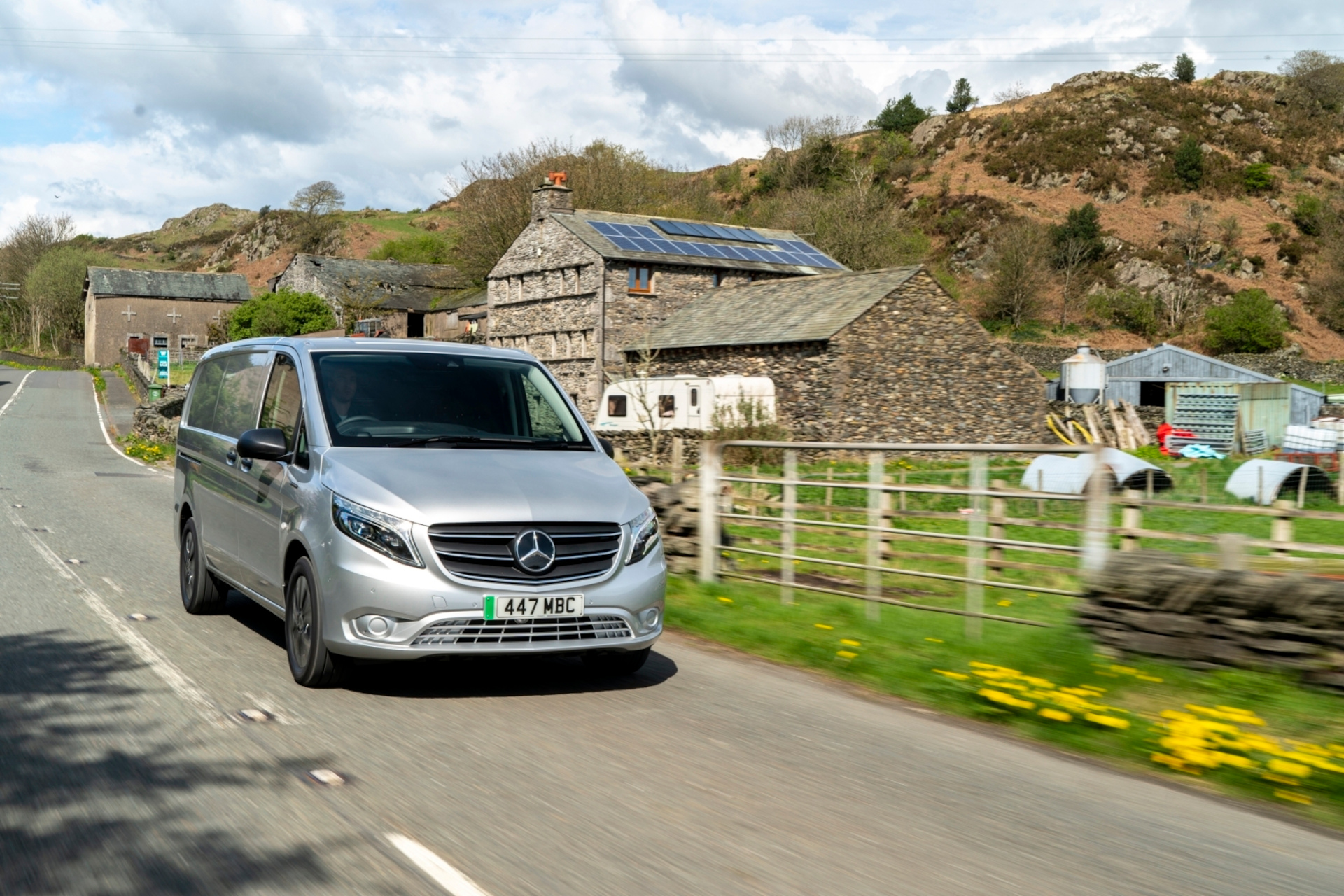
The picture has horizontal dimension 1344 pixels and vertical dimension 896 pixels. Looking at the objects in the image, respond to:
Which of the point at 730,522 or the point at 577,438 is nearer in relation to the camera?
the point at 577,438

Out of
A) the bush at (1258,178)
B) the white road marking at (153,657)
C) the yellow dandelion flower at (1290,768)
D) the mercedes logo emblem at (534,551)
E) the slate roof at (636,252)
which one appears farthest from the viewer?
the bush at (1258,178)

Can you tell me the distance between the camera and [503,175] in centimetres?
8062

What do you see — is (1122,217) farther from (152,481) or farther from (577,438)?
(577,438)

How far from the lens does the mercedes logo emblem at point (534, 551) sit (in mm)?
6434

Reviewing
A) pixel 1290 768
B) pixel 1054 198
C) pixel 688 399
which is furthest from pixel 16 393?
pixel 1054 198

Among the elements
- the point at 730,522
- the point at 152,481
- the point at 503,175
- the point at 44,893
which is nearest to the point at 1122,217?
the point at 503,175

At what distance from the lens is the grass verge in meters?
5.66

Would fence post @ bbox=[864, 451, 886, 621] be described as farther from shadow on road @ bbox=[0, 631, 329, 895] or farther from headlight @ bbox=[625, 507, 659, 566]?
shadow on road @ bbox=[0, 631, 329, 895]

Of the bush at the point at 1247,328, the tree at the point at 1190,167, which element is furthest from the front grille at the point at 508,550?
the tree at the point at 1190,167

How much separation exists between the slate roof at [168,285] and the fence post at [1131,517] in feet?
334

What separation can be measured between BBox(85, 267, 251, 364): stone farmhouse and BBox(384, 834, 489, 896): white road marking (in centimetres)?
9719

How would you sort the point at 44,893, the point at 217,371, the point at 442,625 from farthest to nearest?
the point at 217,371 → the point at 442,625 → the point at 44,893

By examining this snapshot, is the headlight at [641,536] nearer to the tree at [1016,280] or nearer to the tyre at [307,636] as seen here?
the tyre at [307,636]

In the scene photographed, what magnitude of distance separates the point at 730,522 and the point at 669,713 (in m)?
5.35
